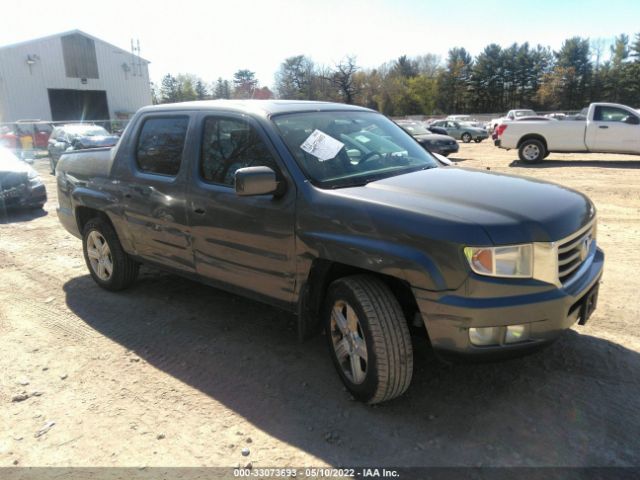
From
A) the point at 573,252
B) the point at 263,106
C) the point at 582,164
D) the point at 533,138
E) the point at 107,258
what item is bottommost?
the point at 582,164

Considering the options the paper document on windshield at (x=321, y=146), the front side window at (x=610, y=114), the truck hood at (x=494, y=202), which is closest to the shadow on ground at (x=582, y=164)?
the front side window at (x=610, y=114)

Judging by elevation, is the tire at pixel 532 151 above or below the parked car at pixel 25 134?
below

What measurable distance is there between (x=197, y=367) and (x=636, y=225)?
6.57m

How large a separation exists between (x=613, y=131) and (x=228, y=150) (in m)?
14.6

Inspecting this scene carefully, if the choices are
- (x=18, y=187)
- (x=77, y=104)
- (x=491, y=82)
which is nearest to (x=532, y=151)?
(x=18, y=187)

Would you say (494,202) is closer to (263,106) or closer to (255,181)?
(255,181)

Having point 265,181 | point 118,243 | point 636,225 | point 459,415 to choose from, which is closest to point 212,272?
point 265,181

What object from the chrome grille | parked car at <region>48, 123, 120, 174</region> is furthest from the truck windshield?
parked car at <region>48, 123, 120, 174</region>

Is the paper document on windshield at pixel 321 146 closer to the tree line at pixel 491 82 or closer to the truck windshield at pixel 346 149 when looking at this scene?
the truck windshield at pixel 346 149

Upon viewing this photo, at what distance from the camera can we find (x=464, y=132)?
31.8 m

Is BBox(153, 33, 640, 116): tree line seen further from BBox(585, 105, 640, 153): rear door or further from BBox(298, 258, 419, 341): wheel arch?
BBox(298, 258, 419, 341): wheel arch

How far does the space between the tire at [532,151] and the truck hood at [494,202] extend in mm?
13430

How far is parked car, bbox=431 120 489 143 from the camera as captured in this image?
31359 mm

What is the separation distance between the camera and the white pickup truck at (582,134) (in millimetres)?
14594
